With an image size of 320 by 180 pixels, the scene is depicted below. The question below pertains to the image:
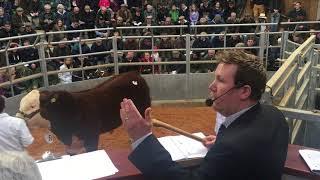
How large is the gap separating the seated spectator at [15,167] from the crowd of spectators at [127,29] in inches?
253

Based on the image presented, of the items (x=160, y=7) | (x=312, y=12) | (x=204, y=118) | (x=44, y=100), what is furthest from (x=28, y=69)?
(x=312, y=12)

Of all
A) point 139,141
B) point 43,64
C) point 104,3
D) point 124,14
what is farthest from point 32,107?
point 104,3

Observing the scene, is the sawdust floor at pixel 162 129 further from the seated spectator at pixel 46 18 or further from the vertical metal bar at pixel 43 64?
the seated spectator at pixel 46 18

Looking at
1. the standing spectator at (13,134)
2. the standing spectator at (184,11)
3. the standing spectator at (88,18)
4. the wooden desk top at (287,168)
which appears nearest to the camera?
the wooden desk top at (287,168)

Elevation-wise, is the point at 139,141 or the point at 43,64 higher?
the point at 139,141

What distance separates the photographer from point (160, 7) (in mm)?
12719

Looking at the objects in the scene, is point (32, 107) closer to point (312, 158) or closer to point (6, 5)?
point (312, 158)

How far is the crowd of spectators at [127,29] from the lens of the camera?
841cm

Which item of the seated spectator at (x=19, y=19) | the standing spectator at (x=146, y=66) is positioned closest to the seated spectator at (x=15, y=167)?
the standing spectator at (x=146, y=66)

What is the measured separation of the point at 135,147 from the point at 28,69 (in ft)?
21.3

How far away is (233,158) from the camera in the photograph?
1.61 m

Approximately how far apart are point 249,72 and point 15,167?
986 millimetres

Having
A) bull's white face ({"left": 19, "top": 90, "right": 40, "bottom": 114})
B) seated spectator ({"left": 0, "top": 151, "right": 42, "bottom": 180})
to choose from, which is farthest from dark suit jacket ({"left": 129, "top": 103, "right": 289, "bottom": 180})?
bull's white face ({"left": 19, "top": 90, "right": 40, "bottom": 114})

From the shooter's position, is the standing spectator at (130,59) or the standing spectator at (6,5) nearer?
the standing spectator at (130,59)
